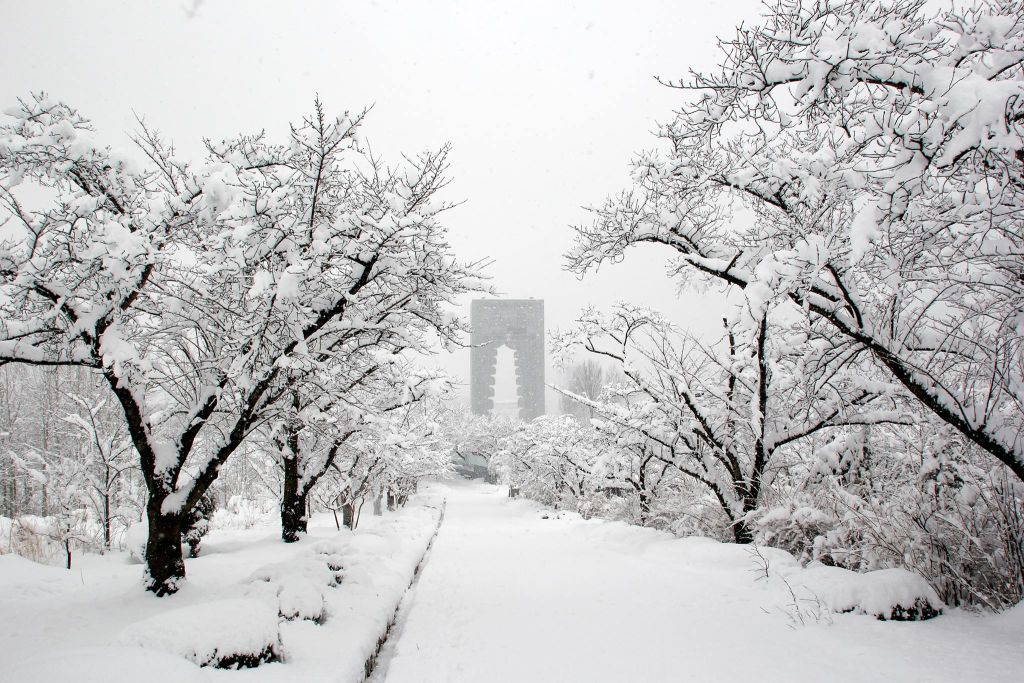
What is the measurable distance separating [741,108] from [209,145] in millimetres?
5251

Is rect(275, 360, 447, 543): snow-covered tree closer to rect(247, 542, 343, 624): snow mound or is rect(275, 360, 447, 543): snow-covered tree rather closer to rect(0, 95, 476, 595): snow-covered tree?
rect(0, 95, 476, 595): snow-covered tree

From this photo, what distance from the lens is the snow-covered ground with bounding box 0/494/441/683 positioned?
3.38 meters

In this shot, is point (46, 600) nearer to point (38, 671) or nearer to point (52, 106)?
point (38, 671)

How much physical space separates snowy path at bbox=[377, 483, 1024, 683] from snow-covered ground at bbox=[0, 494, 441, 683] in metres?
0.58

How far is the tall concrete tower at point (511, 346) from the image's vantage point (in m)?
83.3

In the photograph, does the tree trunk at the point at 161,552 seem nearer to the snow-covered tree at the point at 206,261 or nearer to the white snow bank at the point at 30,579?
the snow-covered tree at the point at 206,261

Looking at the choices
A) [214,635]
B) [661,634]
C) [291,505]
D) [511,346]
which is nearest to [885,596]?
[661,634]

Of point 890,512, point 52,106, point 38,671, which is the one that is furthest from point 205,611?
point 890,512

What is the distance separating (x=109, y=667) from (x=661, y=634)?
4034 millimetres

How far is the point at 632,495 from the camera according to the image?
13.9m

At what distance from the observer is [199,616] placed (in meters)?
3.96

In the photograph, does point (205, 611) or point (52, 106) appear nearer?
point (205, 611)

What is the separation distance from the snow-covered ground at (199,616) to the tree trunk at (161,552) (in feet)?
0.50

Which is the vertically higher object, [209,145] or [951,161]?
[209,145]
